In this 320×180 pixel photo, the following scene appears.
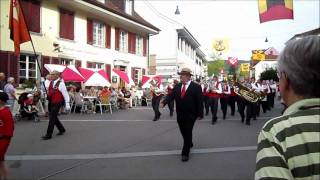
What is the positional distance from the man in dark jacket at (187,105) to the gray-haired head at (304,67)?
6926 mm

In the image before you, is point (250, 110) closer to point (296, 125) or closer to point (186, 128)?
point (186, 128)

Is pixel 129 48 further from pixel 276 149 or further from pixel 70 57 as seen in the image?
pixel 276 149

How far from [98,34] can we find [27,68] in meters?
8.21

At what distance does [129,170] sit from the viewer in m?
7.62

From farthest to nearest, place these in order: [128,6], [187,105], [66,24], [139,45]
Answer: [139,45]
[128,6]
[66,24]
[187,105]

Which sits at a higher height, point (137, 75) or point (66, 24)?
point (66, 24)

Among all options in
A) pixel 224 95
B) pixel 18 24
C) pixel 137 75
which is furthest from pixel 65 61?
pixel 18 24

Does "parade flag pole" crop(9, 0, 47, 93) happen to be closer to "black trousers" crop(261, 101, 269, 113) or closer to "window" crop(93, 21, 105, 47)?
"black trousers" crop(261, 101, 269, 113)

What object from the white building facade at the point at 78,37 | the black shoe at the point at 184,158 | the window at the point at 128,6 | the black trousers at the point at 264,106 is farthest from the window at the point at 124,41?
the black shoe at the point at 184,158

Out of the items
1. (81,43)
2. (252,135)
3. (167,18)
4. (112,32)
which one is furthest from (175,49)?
(252,135)

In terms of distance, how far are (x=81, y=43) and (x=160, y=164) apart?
18888mm

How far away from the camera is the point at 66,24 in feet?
80.2

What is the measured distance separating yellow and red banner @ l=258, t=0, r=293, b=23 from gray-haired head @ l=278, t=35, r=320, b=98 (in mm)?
10418

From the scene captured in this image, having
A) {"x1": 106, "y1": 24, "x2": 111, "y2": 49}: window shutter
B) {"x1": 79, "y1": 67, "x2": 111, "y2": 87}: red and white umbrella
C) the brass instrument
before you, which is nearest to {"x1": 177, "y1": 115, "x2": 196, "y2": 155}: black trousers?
Result: the brass instrument
